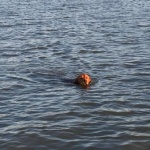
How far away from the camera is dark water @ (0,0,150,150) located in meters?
11.2

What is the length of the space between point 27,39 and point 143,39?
643cm

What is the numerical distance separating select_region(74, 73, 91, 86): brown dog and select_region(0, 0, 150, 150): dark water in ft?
0.81

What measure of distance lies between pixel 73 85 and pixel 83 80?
518mm

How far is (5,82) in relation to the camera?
1567 cm

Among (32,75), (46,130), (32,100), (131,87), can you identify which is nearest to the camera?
(46,130)

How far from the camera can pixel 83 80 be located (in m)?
15.0

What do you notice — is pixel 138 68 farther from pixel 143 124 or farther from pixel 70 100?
pixel 143 124

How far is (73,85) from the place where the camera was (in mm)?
15367

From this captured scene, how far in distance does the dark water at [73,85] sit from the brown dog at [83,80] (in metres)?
0.25

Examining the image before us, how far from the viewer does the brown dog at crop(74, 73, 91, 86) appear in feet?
49.5

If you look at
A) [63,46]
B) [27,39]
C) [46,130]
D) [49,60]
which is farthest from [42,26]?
[46,130]

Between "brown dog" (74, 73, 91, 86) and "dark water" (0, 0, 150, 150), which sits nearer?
"dark water" (0, 0, 150, 150)

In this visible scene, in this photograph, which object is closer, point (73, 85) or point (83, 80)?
point (83, 80)

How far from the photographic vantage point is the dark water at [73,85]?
11188mm
